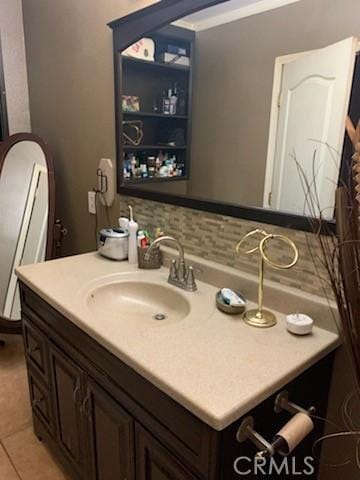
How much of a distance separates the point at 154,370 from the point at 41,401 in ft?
3.21

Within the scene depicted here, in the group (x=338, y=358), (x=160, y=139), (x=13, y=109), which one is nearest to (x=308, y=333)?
(x=338, y=358)

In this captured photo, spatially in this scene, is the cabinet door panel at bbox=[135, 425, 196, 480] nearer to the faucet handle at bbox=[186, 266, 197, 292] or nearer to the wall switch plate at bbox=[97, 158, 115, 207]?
the faucet handle at bbox=[186, 266, 197, 292]

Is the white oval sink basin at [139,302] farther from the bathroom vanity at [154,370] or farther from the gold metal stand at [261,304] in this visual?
the gold metal stand at [261,304]

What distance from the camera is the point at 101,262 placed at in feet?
5.14

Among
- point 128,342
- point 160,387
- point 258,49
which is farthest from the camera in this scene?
point 258,49

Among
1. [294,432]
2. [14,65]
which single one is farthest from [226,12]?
[14,65]

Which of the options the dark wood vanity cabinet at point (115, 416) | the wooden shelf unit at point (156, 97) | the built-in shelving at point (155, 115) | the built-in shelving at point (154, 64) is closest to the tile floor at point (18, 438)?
the dark wood vanity cabinet at point (115, 416)

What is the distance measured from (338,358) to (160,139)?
114cm

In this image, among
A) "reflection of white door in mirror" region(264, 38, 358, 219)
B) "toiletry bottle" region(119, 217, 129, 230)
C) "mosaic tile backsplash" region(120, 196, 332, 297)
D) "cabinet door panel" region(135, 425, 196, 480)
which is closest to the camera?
"cabinet door panel" region(135, 425, 196, 480)

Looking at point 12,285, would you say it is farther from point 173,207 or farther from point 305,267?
point 305,267

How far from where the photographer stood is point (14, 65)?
2.37m

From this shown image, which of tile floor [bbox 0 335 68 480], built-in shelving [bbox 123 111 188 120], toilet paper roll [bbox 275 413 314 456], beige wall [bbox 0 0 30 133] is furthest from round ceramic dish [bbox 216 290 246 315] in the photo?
beige wall [bbox 0 0 30 133]

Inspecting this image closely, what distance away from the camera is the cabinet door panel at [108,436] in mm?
1005

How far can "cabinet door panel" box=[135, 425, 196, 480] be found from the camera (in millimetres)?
845
